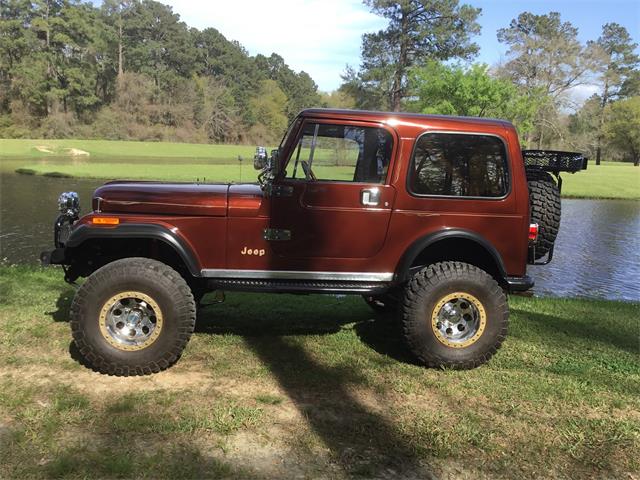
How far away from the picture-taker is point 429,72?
28.8 metres

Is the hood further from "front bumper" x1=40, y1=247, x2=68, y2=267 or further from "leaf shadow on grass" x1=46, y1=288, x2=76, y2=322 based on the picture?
"leaf shadow on grass" x1=46, y1=288, x2=76, y2=322

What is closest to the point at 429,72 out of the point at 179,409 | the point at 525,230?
the point at 525,230

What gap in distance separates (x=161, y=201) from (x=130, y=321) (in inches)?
39.1

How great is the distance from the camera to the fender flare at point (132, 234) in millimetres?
4078

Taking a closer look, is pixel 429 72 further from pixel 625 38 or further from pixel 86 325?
pixel 625 38

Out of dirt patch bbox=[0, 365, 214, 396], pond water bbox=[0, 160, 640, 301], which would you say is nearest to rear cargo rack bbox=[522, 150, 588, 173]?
dirt patch bbox=[0, 365, 214, 396]

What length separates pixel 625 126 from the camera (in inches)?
2514

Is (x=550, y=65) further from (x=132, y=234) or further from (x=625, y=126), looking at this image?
(x=132, y=234)

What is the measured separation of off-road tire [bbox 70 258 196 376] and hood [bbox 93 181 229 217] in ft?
1.57

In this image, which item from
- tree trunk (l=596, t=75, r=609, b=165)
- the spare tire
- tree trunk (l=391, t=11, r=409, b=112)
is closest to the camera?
the spare tire

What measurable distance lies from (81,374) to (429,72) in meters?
28.0

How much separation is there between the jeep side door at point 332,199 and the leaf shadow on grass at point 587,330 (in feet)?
8.55

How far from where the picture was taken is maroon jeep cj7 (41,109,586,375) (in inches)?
165

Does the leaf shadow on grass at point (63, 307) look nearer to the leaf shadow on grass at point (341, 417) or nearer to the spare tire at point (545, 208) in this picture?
the leaf shadow on grass at point (341, 417)
